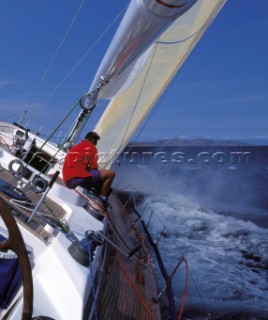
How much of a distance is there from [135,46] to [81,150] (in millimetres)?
2193

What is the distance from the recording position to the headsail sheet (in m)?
6.26

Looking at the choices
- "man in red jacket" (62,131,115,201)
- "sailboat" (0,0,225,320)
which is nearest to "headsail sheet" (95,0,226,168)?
"sailboat" (0,0,225,320)

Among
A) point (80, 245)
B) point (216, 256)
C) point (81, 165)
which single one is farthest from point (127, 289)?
point (216, 256)

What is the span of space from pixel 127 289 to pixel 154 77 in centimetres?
522

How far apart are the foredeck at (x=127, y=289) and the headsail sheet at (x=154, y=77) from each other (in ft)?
8.96

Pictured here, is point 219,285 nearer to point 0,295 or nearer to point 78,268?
point 78,268

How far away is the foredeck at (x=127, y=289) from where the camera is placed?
2901mm

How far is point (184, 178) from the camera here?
27.0 meters

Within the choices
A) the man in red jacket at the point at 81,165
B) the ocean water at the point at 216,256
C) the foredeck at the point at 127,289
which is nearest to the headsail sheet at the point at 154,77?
the ocean water at the point at 216,256

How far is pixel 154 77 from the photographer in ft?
24.2

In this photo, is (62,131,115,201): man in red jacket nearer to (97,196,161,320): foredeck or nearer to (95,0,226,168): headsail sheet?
(97,196,161,320): foredeck

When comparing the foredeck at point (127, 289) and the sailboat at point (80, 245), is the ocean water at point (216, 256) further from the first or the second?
the sailboat at point (80, 245)

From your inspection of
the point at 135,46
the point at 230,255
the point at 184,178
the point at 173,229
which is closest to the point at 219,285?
the point at 230,255

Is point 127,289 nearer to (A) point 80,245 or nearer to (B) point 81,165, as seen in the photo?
(A) point 80,245
